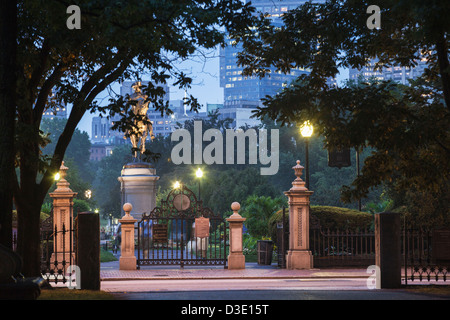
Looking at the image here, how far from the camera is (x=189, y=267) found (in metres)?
27.9

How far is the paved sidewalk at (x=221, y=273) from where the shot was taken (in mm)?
22828

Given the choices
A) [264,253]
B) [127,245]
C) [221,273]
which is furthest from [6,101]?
[264,253]

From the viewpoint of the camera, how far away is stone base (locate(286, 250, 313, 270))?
Result: 2575 cm

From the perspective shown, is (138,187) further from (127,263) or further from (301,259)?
(301,259)

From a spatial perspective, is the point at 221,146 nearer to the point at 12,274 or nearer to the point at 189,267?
the point at 189,267

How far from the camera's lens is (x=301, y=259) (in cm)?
2577

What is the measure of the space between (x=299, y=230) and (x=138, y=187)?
14425 millimetres

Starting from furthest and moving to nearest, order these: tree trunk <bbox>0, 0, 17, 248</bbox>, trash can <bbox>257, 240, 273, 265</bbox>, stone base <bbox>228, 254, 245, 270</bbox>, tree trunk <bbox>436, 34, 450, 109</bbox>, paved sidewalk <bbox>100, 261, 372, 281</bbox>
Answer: trash can <bbox>257, 240, 273, 265</bbox>
stone base <bbox>228, 254, 245, 270</bbox>
paved sidewalk <bbox>100, 261, 372, 281</bbox>
tree trunk <bbox>436, 34, 450, 109</bbox>
tree trunk <bbox>0, 0, 17, 248</bbox>

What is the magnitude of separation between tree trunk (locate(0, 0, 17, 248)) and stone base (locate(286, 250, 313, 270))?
14920 millimetres

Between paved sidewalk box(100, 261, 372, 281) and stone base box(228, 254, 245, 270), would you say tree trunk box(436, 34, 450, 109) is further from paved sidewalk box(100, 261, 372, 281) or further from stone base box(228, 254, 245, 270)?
stone base box(228, 254, 245, 270)

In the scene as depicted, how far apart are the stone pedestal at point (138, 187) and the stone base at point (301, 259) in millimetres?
13909

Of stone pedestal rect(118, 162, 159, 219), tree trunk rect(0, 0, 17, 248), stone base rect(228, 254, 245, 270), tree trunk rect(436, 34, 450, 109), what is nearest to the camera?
tree trunk rect(0, 0, 17, 248)

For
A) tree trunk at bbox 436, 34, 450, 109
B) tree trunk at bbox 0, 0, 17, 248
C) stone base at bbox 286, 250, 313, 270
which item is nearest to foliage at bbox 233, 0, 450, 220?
tree trunk at bbox 436, 34, 450, 109
